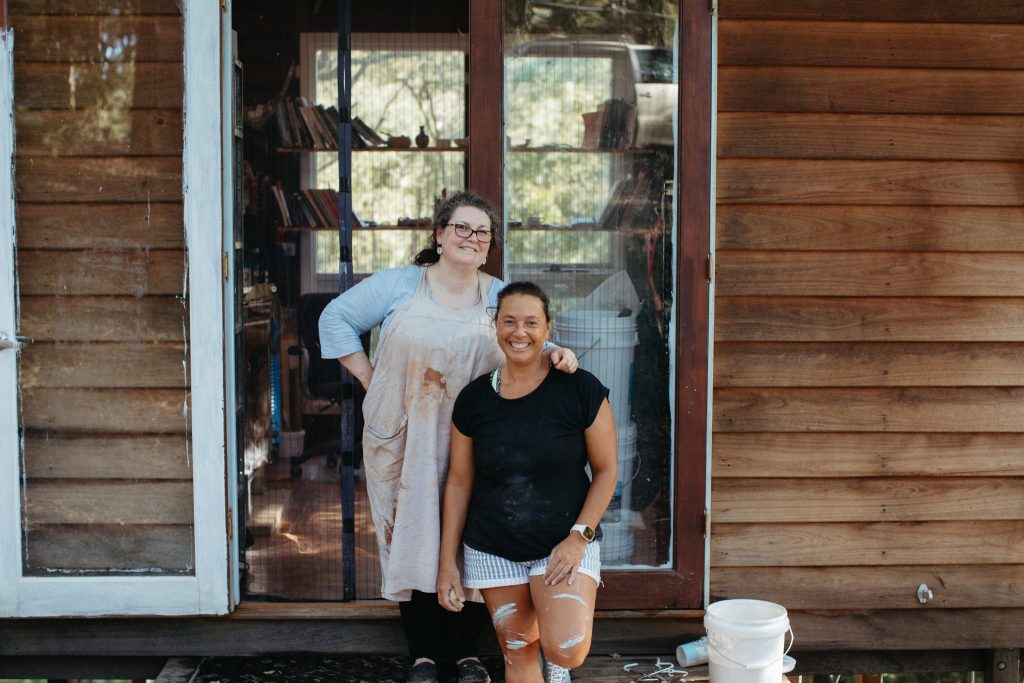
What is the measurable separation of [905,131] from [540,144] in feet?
3.61

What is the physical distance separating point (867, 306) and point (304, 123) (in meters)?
3.10

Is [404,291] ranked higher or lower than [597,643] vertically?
higher

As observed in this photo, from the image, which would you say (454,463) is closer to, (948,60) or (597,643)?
(597,643)

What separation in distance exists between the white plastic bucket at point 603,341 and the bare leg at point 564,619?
0.75 meters

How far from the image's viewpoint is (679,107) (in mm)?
2824

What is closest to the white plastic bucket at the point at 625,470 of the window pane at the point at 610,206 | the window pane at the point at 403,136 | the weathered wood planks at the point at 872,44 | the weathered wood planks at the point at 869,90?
the window pane at the point at 610,206

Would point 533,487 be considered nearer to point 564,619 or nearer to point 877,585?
point 564,619

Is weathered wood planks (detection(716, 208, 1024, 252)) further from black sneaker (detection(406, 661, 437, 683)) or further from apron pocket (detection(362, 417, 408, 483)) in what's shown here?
black sneaker (detection(406, 661, 437, 683))

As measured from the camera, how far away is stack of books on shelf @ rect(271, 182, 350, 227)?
497 centimetres

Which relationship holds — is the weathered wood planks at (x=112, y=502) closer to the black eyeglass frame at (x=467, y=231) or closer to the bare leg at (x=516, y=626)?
the bare leg at (x=516, y=626)

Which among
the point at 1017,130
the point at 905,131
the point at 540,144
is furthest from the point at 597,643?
the point at 1017,130

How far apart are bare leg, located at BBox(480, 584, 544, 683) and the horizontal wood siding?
798 millimetres

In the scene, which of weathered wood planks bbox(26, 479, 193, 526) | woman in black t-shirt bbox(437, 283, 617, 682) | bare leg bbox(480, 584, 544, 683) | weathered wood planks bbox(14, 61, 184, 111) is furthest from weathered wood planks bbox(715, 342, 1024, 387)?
weathered wood planks bbox(14, 61, 184, 111)

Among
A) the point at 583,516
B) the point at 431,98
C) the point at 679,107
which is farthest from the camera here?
the point at 431,98
